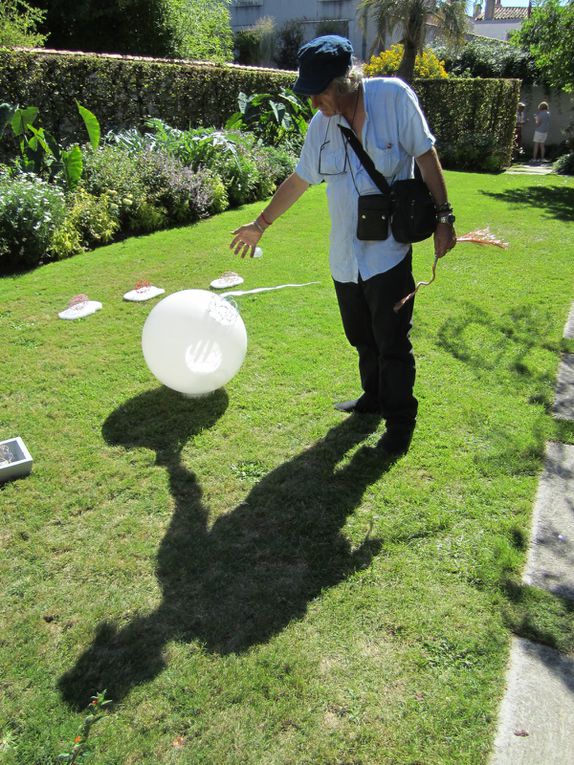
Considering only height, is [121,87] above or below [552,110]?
above

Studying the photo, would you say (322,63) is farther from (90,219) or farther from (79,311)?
(90,219)

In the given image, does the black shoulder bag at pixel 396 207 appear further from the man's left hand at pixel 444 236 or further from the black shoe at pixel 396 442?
the black shoe at pixel 396 442

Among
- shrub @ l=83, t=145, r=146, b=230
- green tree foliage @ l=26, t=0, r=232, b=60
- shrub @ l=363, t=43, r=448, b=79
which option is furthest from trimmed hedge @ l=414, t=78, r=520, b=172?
green tree foliage @ l=26, t=0, r=232, b=60

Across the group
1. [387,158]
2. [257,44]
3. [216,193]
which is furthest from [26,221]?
[257,44]

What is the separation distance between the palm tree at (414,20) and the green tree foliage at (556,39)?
21.6 ft

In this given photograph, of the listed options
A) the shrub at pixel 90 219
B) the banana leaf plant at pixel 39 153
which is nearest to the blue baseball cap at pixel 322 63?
the shrub at pixel 90 219

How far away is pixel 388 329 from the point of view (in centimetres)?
324

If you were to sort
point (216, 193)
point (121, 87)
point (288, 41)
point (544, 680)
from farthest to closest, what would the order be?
point (288, 41)
point (121, 87)
point (216, 193)
point (544, 680)

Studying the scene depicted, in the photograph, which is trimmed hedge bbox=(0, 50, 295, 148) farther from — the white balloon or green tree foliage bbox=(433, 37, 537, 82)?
green tree foliage bbox=(433, 37, 537, 82)

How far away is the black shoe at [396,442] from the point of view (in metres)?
3.52

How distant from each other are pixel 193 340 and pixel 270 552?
1.52 meters

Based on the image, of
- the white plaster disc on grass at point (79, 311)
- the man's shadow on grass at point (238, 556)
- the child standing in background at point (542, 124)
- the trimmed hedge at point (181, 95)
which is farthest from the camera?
the child standing in background at point (542, 124)

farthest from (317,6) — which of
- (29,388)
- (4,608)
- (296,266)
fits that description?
(4,608)

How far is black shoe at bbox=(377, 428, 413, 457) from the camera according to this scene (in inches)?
138
